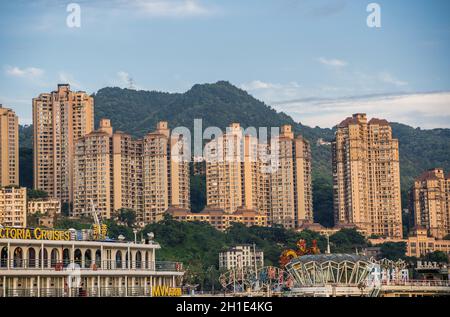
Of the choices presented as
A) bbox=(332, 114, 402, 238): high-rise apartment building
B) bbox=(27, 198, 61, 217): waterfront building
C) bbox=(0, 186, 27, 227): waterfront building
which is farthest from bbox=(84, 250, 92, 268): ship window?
bbox=(332, 114, 402, 238): high-rise apartment building

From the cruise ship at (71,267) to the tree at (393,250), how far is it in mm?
25054

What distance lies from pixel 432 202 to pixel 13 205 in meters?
16.6

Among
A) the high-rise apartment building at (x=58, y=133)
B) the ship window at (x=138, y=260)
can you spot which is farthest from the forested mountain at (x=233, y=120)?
the ship window at (x=138, y=260)

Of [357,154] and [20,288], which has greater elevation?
[357,154]

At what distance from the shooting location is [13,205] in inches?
1497

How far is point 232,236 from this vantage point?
40188 millimetres

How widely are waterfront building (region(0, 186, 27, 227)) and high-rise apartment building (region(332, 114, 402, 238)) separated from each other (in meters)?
13.0

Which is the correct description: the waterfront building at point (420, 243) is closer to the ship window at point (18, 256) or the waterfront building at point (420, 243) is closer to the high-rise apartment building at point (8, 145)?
the high-rise apartment building at point (8, 145)

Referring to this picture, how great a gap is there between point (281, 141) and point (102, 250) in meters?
28.3

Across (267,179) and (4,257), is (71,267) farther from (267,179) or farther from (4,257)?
(267,179)
